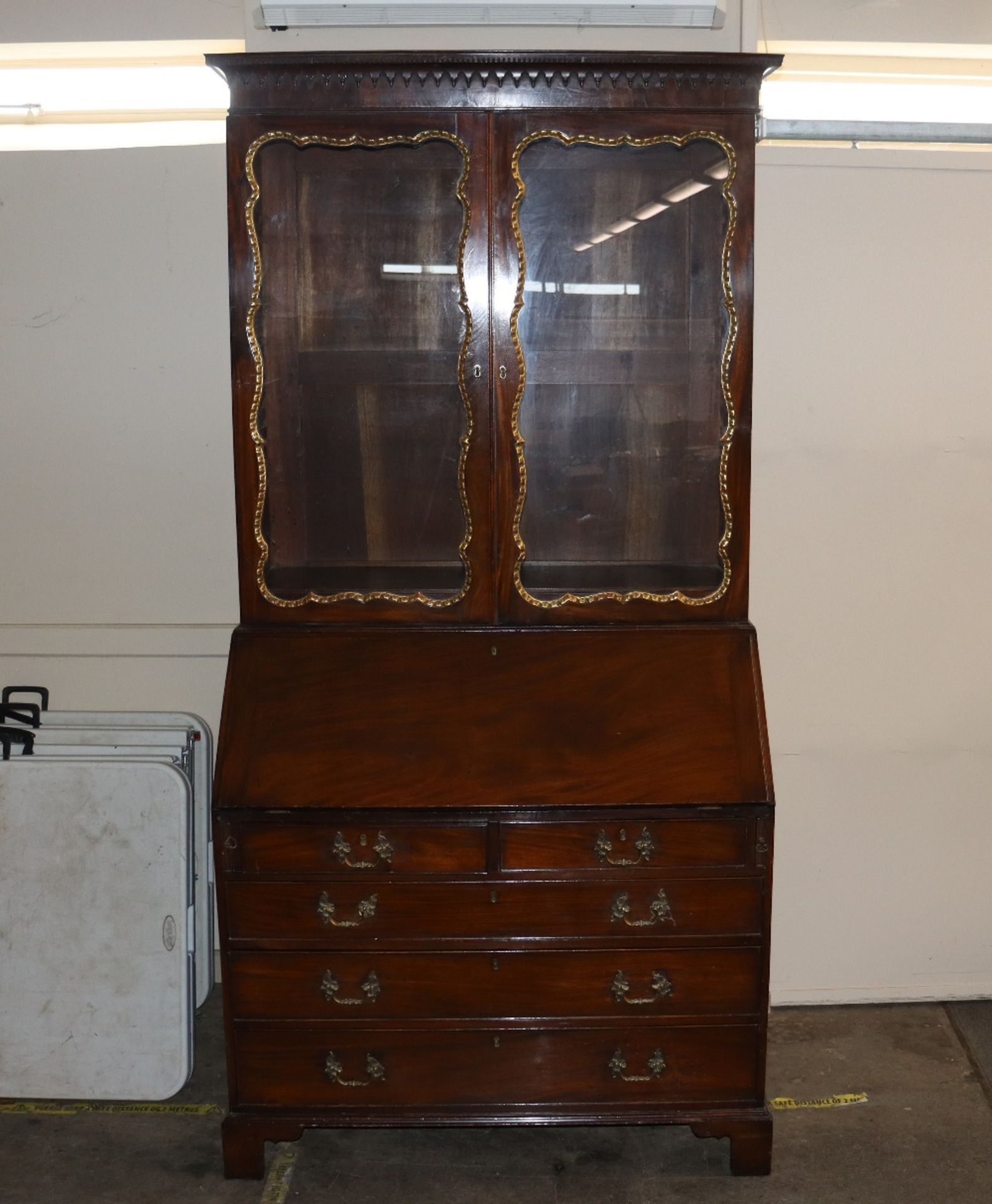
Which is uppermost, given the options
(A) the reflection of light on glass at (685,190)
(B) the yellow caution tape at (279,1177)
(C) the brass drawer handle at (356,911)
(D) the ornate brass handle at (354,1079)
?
(A) the reflection of light on glass at (685,190)

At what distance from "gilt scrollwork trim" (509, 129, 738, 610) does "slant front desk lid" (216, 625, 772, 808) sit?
2.8 inches

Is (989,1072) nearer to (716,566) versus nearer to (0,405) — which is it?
(716,566)

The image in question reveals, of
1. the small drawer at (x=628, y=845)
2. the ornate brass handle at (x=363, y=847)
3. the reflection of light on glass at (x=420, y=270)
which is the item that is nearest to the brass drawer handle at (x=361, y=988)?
the ornate brass handle at (x=363, y=847)

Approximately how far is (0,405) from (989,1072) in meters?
2.84

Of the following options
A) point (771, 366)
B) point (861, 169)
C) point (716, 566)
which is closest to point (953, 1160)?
point (716, 566)

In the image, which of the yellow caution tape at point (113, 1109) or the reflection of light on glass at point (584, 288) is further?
the yellow caution tape at point (113, 1109)

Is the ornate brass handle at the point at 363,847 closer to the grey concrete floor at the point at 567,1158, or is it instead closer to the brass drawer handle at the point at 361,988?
the brass drawer handle at the point at 361,988

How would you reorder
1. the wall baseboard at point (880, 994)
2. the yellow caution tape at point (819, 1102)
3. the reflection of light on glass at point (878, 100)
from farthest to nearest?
the wall baseboard at point (880, 994)
the reflection of light on glass at point (878, 100)
the yellow caution tape at point (819, 1102)

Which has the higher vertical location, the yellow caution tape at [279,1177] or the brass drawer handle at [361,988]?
the brass drawer handle at [361,988]

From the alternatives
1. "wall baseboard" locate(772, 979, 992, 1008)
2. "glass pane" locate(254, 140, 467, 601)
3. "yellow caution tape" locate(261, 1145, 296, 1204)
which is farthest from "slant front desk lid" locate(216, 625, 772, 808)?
"wall baseboard" locate(772, 979, 992, 1008)

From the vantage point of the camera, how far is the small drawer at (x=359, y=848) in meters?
2.10

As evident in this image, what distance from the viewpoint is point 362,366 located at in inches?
86.3

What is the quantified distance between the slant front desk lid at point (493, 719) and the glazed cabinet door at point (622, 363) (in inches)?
3.8

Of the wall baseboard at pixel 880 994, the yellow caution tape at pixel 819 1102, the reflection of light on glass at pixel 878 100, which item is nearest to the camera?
the yellow caution tape at pixel 819 1102
